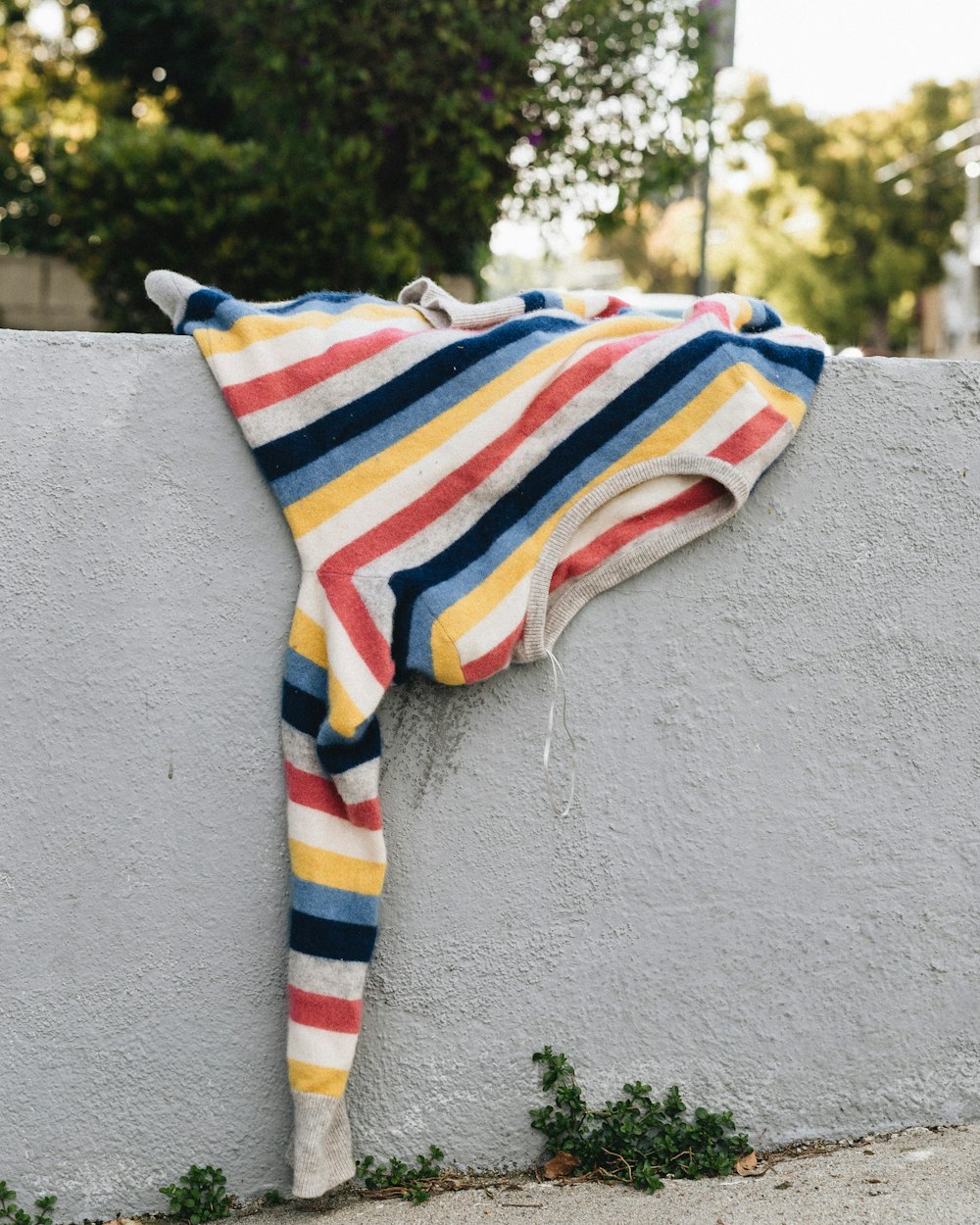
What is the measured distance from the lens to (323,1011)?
2309 millimetres

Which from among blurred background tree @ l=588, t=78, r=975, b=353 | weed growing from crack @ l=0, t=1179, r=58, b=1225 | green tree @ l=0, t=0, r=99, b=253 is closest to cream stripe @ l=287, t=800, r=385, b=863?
weed growing from crack @ l=0, t=1179, r=58, b=1225

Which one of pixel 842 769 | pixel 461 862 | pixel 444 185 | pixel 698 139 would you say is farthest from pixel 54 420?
pixel 698 139

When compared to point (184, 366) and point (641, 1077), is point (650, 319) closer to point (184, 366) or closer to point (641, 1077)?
point (184, 366)

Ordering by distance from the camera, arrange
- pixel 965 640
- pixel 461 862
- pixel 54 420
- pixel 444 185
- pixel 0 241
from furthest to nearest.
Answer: pixel 0 241, pixel 444 185, pixel 965 640, pixel 461 862, pixel 54 420

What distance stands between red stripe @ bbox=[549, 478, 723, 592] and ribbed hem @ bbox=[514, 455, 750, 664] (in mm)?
20

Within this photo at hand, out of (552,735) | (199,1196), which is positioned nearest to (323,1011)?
(199,1196)

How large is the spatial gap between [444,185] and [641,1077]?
14.6 ft

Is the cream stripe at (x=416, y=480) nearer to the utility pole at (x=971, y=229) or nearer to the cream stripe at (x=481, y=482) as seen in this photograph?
the cream stripe at (x=481, y=482)

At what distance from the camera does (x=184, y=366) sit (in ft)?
7.71

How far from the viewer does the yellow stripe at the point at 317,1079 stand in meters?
2.30

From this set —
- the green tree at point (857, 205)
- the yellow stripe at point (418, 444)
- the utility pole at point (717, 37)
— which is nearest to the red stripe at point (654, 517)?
the yellow stripe at point (418, 444)

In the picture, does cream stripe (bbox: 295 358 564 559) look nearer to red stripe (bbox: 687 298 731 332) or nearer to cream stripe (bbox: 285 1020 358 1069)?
red stripe (bbox: 687 298 731 332)

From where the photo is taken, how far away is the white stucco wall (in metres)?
2.34

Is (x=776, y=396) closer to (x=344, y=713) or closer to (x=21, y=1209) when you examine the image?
(x=344, y=713)
